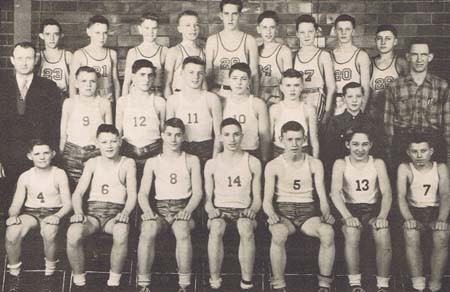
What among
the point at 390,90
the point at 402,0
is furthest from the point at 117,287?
the point at 402,0

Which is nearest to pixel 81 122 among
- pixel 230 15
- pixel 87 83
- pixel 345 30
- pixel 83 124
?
pixel 83 124

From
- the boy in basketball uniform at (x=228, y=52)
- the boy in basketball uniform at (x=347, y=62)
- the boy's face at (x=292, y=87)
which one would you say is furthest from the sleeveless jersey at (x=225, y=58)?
the boy in basketball uniform at (x=347, y=62)

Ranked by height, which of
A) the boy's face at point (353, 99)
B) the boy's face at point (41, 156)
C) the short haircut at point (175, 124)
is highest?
the boy's face at point (353, 99)

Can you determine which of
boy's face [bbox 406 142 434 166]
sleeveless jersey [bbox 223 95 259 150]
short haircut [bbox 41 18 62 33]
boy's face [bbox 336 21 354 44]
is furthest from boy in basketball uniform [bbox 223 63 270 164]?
short haircut [bbox 41 18 62 33]

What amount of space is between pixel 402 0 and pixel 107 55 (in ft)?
Answer: 6.16

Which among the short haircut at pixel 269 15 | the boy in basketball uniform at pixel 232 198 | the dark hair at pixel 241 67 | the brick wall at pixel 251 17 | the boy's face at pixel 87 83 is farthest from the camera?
the brick wall at pixel 251 17

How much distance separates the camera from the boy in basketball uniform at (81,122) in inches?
141

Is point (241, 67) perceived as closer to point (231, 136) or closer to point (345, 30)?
point (231, 136)

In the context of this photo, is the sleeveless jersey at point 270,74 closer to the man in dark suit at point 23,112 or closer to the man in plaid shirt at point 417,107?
the man in plaid shirt at point 417,107

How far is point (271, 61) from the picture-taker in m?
3.79

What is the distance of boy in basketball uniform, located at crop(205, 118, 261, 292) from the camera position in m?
3.23

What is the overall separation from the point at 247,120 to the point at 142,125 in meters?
0.60

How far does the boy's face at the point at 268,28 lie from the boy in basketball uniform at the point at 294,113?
322mm

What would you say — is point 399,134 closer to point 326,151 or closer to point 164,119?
point 326,151
